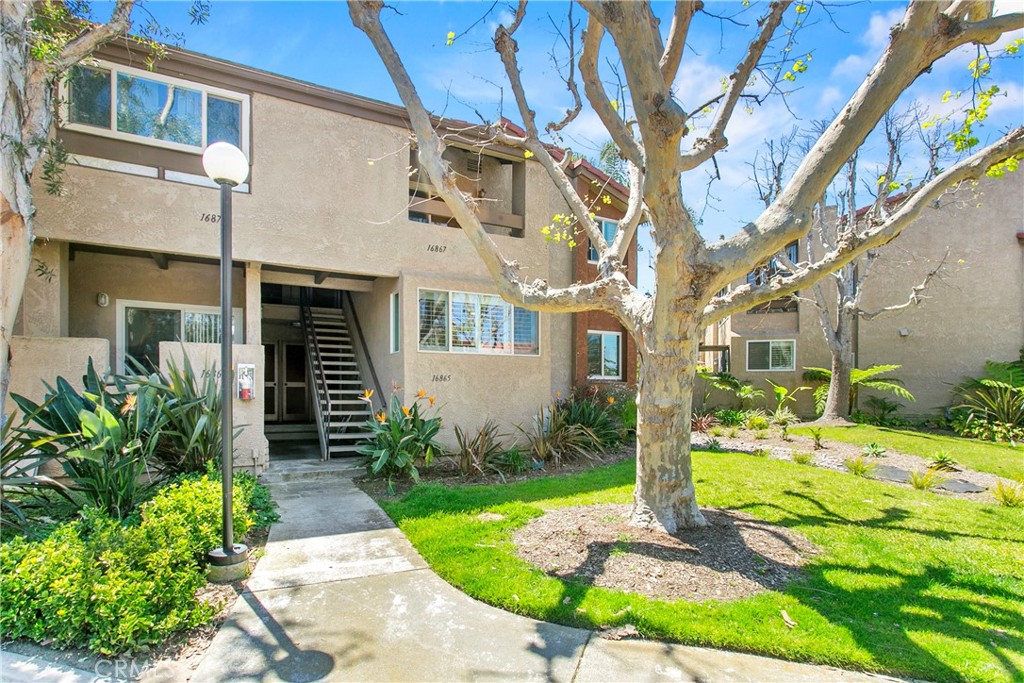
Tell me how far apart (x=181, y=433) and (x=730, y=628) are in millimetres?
6461

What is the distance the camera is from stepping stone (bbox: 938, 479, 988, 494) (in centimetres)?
868

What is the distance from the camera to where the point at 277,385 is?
1444cm

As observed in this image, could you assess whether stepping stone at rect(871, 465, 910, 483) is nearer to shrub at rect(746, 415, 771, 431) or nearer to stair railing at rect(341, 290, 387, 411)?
shrub at rect(746, 415, 771, 431)

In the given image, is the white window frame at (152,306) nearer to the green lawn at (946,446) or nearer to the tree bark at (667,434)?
the tree bark at (667,434)

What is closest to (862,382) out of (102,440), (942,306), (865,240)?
(942,306)

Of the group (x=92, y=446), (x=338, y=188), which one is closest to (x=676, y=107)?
(x=92, y=446)

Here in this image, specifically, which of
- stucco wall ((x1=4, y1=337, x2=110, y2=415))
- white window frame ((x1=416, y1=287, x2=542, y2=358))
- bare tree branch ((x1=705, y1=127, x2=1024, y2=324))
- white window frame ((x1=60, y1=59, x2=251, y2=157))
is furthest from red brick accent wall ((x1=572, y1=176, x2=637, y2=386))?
stucco wall ((x1=4, y1=337, x2=110, y2=415))

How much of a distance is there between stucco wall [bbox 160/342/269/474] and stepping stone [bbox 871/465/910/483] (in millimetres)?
11218

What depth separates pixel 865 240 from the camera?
5.50 meters

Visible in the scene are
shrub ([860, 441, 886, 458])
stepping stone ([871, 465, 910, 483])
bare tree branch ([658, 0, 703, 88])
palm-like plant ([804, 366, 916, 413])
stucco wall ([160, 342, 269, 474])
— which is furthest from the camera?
palm-like plant ([804, 366, 916, 413])

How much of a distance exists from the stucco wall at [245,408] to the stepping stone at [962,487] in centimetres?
1178

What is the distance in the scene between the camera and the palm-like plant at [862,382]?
16.0 meters

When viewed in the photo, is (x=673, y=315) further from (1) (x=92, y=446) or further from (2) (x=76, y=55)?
(2) (x=76, y=55)

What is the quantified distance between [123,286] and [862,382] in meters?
19.8
